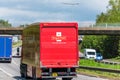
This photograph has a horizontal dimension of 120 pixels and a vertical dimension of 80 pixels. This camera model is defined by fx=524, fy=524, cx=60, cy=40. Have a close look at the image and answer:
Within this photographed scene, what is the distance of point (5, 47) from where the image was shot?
6294cm

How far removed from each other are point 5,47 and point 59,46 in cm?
3591

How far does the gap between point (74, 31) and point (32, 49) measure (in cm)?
324

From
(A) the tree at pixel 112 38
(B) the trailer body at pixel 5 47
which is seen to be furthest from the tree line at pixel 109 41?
(B) the trailer body at pixel 5 47

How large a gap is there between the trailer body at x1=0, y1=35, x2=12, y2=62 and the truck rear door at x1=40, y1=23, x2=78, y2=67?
34.3 metres

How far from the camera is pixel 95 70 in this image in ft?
132

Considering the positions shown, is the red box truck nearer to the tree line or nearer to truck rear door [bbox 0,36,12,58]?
truck rear door [bbox 0,36,12,58]

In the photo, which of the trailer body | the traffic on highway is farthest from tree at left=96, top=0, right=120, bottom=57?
the traffic on highway

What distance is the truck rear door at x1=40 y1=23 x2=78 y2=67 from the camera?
27.5m

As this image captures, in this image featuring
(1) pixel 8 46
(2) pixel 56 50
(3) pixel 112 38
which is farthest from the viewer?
(3) pixel 112 38

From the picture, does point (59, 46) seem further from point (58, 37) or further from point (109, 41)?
point (109, 41)

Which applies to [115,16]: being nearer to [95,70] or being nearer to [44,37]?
[95,70]

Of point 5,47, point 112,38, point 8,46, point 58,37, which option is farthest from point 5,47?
point 112,38

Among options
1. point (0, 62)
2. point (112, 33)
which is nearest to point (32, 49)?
point (0, 62)

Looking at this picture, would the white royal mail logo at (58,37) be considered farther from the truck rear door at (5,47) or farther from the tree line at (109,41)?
the tree line at (109,41)
